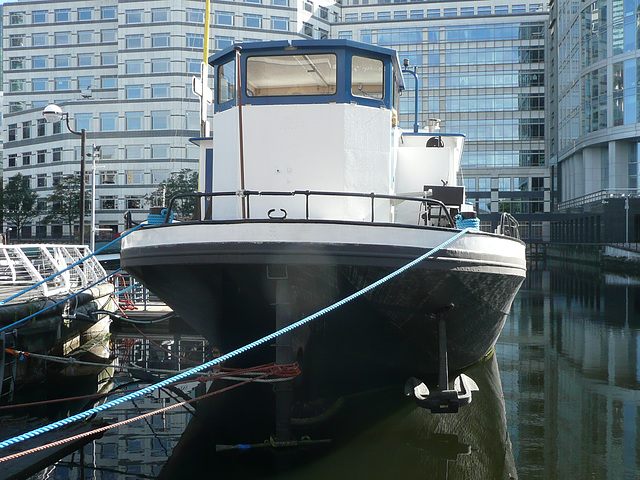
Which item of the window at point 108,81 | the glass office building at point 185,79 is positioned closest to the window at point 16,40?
the glass office building at point 185,79

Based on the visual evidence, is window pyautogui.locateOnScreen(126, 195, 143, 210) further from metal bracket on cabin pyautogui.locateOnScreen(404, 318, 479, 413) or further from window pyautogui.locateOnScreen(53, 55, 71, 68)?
metal bracket on cabin pyautogui.locateOnScreen(404, 318, 479, 413)

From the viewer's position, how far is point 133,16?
59781 mm

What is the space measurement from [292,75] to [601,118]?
52086mm

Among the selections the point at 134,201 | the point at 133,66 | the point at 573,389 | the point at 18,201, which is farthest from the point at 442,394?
the point at 133,66

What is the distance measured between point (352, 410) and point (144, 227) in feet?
12.6

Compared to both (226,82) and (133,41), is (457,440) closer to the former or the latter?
(226,82)

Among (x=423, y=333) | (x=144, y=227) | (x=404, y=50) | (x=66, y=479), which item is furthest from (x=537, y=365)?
(x=404, y=50)

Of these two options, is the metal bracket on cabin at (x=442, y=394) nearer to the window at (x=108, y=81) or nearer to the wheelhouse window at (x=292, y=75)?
the wheelhouse window at (x=292, y=75)

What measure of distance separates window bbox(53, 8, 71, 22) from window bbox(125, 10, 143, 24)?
24.9ft

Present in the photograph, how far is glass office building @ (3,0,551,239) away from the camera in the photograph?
5944 centimetres

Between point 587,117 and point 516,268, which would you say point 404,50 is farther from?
point 516,268

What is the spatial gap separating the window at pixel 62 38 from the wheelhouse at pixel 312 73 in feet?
202

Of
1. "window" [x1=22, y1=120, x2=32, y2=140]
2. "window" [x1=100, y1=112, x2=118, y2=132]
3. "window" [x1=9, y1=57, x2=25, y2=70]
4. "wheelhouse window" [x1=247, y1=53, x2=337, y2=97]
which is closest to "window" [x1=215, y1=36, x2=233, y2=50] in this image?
"window" [x1=100, y1=112, x2=118, y2=132]

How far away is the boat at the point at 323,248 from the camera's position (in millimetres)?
7227
